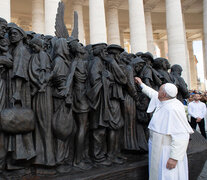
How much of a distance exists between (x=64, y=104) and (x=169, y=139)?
1658mm

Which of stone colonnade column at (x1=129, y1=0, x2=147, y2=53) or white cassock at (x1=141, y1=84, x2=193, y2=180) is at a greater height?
stone colonnade column at (x1=129, y1=0, x2=147, y2=53)

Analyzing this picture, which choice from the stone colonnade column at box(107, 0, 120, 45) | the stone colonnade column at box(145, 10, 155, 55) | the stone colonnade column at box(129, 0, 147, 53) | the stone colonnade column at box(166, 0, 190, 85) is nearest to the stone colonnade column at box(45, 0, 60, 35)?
the stone colonnade column at box(129, 0, 147, 53)

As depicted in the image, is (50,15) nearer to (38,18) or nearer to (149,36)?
(38,18)

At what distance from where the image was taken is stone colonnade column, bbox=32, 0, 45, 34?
1902 cm

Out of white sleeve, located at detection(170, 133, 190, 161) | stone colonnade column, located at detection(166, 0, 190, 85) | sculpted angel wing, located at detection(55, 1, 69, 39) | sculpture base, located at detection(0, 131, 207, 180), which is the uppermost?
stone colonnade column, located at detection(166, 0, 190, 85)

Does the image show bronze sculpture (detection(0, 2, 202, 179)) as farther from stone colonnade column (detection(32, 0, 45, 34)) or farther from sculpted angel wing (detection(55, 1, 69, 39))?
stone colonnade column (detection(32, 0, 45, 34))

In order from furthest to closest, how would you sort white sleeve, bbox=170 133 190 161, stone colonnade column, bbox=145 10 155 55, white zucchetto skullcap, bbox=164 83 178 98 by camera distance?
stone colonnade column, bbox=145 10 155 55, white zucchetto skullcap, bbox=164 83 178 98, white sleeve, bbox=170 133 190 161

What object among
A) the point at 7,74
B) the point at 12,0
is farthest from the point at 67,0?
the point at 7,74

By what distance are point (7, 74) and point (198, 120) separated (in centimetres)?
694

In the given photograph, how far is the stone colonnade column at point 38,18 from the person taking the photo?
19016mm

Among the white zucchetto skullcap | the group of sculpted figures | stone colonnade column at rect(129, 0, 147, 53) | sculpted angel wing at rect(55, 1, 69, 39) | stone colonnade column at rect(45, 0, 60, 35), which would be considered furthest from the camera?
stone colonnade column at rect(129, 0, 147, 53)

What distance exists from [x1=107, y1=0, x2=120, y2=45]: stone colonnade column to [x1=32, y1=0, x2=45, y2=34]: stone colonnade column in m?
7.91

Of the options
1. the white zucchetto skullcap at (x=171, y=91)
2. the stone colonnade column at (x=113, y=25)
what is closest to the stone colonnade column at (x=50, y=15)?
the stone colonnade column at (x=113, y=25)

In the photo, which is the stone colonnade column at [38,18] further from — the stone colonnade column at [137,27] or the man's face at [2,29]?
the man's face at [2,29]
